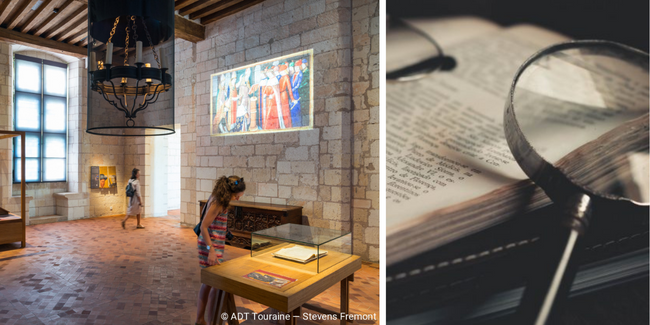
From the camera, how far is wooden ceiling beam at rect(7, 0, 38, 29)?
5.58 meters

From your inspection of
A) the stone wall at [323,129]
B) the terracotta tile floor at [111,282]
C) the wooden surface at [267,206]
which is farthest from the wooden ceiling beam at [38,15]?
the wooden surface at [267,206]

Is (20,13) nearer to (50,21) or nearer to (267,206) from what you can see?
(50,21)

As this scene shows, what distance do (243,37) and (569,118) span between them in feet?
20.6

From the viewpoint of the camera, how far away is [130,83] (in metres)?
2.68

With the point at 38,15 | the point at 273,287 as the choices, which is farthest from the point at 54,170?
the point at 273,287

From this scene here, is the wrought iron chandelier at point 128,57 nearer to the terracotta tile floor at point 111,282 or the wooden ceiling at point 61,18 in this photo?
the terracotta tile floor at point 111,282

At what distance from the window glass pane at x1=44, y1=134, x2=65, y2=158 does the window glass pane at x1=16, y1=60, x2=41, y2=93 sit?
1.29m

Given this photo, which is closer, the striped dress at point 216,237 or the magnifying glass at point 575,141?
the magnifying glass at point 575,141

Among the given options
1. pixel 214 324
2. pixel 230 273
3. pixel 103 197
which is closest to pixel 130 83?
pixel 230 273

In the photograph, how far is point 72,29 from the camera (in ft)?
22.2

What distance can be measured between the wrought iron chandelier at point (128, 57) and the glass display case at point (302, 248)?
4.17 feet

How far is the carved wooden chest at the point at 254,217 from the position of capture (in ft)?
15.9

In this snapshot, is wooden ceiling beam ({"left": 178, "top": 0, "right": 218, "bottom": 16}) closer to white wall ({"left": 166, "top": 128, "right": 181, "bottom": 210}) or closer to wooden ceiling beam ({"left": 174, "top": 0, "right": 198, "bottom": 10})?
wooden ceiling beam ({"left": 174, "top": 0, "right": 198, "bottom": 10})

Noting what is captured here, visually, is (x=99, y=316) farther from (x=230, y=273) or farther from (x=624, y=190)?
(x=624, y=190)
